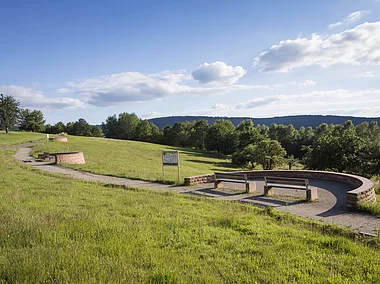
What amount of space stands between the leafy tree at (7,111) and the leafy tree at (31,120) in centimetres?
2281

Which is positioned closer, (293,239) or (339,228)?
(293,239)

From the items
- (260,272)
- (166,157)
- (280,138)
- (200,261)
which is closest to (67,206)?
(200,261)

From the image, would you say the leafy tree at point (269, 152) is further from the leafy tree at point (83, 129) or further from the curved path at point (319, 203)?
the leafy tree at point (83, 129)

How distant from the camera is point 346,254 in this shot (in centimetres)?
429

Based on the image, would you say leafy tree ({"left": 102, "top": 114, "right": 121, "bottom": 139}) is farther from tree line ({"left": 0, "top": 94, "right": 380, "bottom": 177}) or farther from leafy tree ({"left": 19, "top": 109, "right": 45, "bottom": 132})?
leafy tree ({"left": 19, "top": 109, "right": 45, "bottom": 132})

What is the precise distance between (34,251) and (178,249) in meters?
2.03

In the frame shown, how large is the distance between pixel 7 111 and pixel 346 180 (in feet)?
215

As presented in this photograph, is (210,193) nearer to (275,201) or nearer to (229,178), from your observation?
(229,178)

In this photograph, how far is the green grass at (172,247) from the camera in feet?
11.5

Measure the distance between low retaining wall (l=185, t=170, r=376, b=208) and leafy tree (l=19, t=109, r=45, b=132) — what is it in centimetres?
8397

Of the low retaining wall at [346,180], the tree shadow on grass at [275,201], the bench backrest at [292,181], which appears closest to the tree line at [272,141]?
the low retaining wall at [346,180]

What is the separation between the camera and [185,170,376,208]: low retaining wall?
297 inches

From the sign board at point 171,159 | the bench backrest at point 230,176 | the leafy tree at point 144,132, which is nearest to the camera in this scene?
the bench backrest at point 230,176

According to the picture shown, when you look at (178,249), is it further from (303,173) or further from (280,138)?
(280,138)
